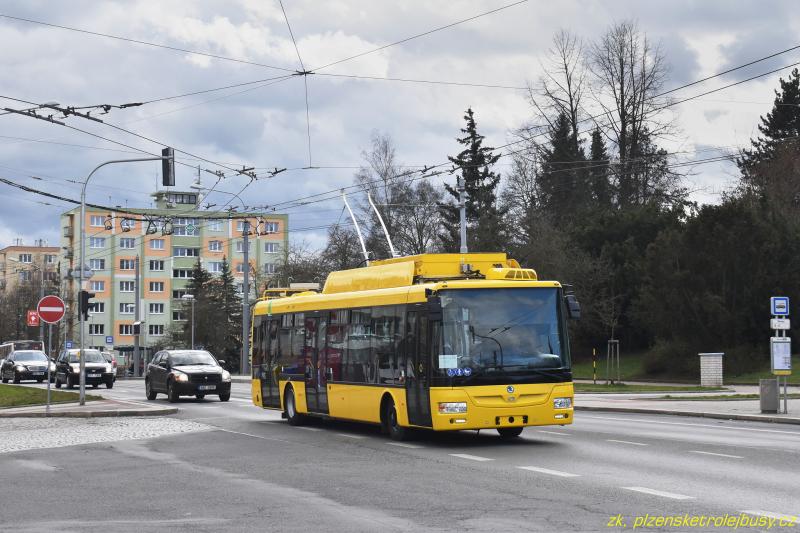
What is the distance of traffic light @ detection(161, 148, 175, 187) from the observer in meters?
31.9

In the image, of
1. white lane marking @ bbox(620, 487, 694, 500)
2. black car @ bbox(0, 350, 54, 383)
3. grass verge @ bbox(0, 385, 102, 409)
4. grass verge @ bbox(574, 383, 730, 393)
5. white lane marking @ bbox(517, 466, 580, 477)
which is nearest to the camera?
white lane marking @ bbox(620, 487, 694, 500)

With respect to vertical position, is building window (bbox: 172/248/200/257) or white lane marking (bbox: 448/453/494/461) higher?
building window (bbox: 172/248/200/257)

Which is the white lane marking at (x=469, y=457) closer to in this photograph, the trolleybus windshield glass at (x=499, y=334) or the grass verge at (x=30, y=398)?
the trolleybus windshield glass at (x=499, y=334)

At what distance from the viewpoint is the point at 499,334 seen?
19219 millimetres

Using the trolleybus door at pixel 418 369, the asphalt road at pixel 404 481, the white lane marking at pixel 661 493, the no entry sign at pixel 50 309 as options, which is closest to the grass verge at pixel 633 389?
Result: the asphalt road at pixel 404 481

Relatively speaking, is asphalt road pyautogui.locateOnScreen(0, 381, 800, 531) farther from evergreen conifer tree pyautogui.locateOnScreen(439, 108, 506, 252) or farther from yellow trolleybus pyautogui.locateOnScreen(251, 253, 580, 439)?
evergreen conifer tree pyautogui.locateOnScreen(439, 108, 506, 252)

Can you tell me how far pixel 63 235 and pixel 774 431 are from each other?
130 meters

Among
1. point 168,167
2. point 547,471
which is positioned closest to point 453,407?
point 547,471

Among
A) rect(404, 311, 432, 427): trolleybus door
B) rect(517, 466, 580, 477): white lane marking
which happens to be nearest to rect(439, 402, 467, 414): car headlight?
rect(404, 311, 432, 427): trolleybus door

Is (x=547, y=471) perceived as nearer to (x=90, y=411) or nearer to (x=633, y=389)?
(x=90, y=411)

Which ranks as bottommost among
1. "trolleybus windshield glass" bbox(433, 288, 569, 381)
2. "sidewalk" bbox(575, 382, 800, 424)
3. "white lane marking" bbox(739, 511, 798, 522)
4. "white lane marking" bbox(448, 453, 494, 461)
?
"sidewalk" bbox(575, 382, 800, 424)

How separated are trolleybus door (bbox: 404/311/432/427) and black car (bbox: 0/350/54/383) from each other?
45379mm

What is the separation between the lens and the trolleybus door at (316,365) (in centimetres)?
2409

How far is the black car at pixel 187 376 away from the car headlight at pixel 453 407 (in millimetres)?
18873
